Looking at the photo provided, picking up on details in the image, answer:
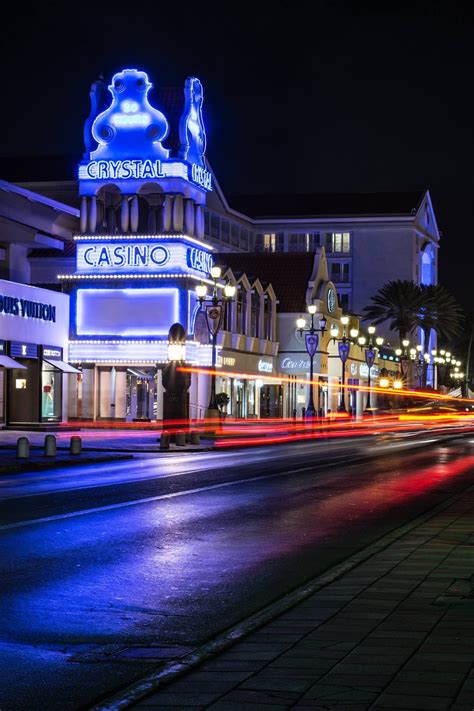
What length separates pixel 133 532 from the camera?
48.8ft

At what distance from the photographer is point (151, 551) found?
43.2ft

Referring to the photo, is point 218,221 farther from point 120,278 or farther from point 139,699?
point 139,699

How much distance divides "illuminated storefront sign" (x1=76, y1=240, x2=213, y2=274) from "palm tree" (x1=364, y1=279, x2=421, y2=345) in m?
52.7

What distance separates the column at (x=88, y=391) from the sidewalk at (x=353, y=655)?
48981 millimetres

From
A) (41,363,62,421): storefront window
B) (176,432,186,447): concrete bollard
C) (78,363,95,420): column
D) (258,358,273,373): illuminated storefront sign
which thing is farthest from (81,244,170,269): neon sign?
(176,432,186,447): concrete bollard

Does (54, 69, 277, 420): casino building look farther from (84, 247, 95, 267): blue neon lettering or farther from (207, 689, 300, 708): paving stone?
(207, 689, 300, 708): paving stone

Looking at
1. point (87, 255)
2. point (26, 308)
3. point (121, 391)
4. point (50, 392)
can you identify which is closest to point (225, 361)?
point (121, 391)

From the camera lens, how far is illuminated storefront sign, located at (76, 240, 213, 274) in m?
58.2

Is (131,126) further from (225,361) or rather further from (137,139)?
(225,361)

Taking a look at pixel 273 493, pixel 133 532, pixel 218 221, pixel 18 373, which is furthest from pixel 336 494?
pixel 218 221

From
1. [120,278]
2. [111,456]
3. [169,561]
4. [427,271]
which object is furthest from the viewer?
[427,271]

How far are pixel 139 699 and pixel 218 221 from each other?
101641 millimetres

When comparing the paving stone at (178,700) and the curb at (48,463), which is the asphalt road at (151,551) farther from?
the curb at (48,463)

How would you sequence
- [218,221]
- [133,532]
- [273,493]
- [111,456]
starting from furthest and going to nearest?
[218,221]
[111,456]
[273,493]
[133,532]
